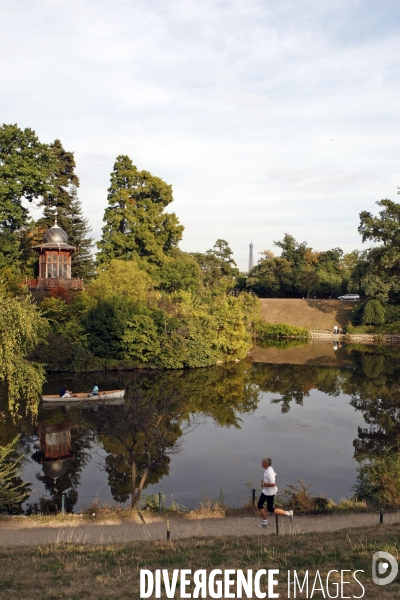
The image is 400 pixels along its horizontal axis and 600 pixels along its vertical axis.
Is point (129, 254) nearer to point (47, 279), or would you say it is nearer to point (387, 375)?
point (47, 279)

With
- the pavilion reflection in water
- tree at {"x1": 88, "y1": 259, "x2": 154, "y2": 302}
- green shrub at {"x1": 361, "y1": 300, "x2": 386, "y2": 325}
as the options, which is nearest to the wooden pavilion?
tree at {"x1": 88, "y1": 259, "x2": 154, "y2": 302}

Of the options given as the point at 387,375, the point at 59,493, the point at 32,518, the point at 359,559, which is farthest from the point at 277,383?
the point at 359,559

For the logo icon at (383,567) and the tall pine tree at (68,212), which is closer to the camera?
the logo icon at (383,567)

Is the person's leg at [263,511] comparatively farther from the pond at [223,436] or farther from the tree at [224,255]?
the tree at [224,255]

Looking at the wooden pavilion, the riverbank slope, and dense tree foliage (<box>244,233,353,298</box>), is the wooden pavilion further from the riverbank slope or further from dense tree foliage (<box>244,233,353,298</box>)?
dense tree foliage (<box>244,233,353,298</box>)

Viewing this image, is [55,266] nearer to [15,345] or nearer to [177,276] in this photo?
[177,276]

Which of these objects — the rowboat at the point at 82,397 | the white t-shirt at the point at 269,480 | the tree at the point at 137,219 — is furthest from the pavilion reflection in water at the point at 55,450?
the tree at the point at 137,219

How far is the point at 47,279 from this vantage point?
38344mm

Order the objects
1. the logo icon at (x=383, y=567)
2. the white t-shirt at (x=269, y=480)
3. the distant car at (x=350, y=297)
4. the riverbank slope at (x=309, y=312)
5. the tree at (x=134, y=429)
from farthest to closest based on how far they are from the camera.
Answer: the distant car at (x=350, y=297) → the riverbank slope at (x=309, y=312) → the tree at (x=134, y=429) → the white t-shirt at (x=269, y=480) → the logo icon at (x=383, y=567)

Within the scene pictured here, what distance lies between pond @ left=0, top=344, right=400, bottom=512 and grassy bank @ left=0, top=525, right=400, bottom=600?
4.53 metres

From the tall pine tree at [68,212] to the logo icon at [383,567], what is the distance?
144ft

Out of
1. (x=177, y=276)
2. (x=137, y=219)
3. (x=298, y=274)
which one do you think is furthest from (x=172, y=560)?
(x=298, y=274)

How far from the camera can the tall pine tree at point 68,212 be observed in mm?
48750

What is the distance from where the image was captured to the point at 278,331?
58.2 m
